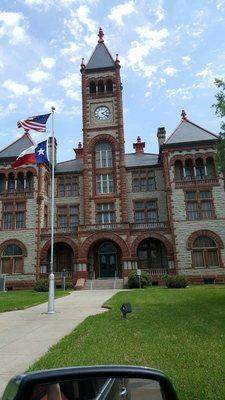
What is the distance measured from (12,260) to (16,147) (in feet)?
45.5

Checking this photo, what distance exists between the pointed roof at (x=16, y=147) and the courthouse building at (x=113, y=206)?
125 mm

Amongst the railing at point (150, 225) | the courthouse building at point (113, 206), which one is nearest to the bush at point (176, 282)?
the courthouse building at point (113, 206)

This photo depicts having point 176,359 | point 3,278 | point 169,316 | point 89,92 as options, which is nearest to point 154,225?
point 3,278

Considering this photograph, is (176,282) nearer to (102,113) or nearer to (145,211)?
(145,211)

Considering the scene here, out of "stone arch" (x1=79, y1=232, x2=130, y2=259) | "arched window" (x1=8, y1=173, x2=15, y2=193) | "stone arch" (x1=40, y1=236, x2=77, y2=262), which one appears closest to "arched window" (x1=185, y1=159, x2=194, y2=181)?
"stone arch" (x1=79, y1=232, x2=130, y2=259)

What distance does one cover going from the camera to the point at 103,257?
42.8 meters

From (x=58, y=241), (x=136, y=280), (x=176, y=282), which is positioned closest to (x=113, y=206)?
(x=58, y=241)

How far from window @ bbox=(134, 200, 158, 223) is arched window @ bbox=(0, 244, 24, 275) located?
13.9m

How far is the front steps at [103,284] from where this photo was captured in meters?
36.9

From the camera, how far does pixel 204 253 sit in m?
39.0

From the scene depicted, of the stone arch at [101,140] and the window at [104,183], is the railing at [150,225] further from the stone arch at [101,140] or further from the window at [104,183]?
the stone arch at [101,140]

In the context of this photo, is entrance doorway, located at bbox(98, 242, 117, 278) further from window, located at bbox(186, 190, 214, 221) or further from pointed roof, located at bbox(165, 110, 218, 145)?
pointed roof, located at bbox(165, 110, 218, 145)

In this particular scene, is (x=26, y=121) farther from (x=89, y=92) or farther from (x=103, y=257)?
(x=89, y=92)

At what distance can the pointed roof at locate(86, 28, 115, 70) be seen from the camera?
162 feet
